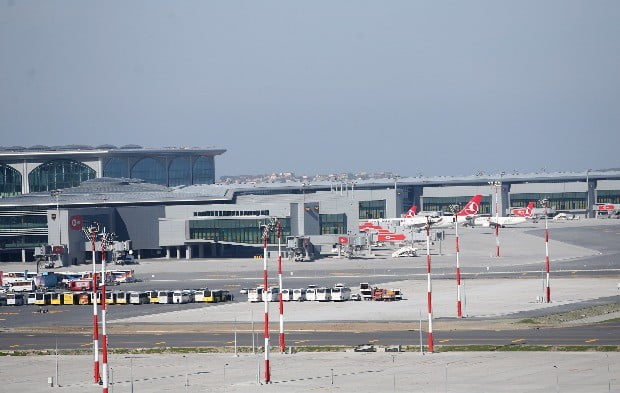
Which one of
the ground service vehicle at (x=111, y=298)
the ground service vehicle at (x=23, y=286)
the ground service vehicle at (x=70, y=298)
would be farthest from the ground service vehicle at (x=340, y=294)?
the ground service vehicle at (x=23, y=286)

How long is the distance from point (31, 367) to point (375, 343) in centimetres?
2362

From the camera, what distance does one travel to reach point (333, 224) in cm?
17700

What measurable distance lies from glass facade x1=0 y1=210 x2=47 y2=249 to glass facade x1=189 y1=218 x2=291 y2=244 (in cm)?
2207

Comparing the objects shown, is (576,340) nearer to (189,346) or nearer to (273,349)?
(273,349)

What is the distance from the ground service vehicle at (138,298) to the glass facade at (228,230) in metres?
50.9

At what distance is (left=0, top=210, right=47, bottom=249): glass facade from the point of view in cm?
17750

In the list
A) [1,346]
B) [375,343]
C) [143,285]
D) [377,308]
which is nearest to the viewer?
[375,343]

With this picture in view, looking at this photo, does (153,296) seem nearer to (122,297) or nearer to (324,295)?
(122,297)

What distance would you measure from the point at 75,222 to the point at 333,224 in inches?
1464

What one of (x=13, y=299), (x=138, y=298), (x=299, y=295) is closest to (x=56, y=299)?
(x=13, y=299)

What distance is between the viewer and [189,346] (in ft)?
285

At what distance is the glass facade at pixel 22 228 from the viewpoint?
178 m

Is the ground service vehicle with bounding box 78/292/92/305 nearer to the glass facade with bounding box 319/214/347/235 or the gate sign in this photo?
the gate sign

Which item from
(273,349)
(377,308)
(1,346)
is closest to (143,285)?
(377,308)
